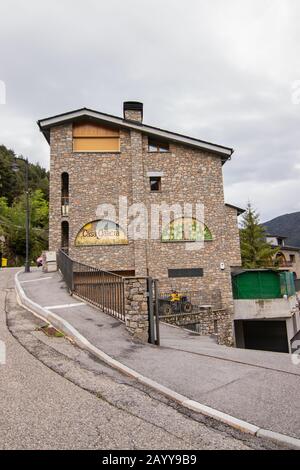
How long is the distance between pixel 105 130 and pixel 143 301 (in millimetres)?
15228

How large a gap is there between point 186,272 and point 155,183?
6.06 m

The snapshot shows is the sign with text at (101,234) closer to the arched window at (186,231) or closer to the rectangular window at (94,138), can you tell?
the arched window at (186,231)

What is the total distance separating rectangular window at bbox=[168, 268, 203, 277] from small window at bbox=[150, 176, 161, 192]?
536 cm

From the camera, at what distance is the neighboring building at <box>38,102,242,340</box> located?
1889cm

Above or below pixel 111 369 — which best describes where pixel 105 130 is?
above

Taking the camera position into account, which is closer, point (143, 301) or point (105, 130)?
point (143, 301)

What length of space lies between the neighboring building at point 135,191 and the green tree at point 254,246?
31.8 feet

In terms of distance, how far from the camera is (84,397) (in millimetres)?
4207

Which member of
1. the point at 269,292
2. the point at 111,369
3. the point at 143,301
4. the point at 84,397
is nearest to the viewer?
the point at 84,397

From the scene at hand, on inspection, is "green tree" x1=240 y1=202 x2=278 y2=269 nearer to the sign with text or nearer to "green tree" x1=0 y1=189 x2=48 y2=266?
the sign with text

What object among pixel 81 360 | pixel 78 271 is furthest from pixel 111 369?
pixel 78 271

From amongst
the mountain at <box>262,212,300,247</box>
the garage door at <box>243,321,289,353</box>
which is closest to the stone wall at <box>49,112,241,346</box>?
the garage door at <box>243,321,289,353</box>

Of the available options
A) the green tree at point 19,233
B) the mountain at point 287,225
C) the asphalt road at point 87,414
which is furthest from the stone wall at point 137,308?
the mountain at point 287,225
